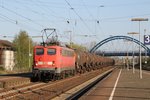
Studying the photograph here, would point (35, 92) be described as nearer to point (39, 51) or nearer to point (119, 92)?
point (119, 92)

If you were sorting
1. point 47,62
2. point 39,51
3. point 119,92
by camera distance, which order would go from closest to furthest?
1. point 119,92
2. point 47,62
3. point 39,51

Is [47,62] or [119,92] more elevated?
[47,62]

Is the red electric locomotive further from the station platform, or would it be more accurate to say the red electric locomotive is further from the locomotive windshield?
the station platform

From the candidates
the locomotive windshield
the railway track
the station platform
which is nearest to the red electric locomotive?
the locomotive windshield

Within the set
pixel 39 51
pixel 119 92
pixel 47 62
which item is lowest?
pixel 119 92

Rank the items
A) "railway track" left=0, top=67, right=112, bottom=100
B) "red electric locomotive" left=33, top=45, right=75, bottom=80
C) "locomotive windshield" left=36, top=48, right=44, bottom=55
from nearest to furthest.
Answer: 1. "railway track" left=0, top=67, right=112, bottom=100
2. "red electric locomotive" left=33, top=45, right=75, bottom=80
3. "locomotive windshield" left=36, top=48, right=44, bottom=55

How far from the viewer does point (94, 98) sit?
20.0 metres

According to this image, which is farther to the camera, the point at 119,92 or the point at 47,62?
the point at 47,62

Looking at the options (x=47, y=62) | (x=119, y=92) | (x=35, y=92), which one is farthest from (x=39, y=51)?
(x=119, y=92)

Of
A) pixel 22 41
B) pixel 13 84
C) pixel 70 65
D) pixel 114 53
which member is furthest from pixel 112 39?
pixel 13 84

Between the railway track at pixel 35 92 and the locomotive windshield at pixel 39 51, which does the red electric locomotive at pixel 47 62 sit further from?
the railway track at pixel 35 92

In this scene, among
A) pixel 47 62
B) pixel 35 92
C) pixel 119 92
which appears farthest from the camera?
pixel 47 62

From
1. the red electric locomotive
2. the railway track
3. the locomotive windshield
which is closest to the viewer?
the railway track

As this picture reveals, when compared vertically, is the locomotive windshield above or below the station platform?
above
